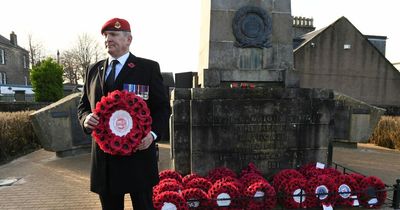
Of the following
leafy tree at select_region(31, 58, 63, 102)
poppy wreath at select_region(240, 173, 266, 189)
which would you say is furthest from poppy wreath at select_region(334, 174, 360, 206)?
leafy tree at select_region(31, 58, 63, 102)

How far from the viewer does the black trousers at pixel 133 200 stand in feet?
8.27

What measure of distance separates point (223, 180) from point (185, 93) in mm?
1646

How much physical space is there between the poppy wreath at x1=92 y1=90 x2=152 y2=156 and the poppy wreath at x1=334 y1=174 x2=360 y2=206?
3.44 m

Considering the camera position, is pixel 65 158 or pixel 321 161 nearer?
pixel 321 161

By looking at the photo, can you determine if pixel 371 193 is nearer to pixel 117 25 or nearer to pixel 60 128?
pixel 117 25

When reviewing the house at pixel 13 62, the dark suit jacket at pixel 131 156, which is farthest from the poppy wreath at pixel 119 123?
the house at pixel 13 62

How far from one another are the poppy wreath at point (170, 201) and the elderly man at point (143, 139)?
1054mm

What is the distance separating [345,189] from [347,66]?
20.6 m

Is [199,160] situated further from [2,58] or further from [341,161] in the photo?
[2,58]

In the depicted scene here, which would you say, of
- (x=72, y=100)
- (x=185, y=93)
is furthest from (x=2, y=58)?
(x=185, y=93)

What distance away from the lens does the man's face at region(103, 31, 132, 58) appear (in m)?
2.44

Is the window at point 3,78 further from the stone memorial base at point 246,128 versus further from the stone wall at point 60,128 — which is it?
the stone memorial base at point 246,128

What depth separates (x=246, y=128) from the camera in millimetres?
5035

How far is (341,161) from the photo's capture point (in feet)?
26.7
